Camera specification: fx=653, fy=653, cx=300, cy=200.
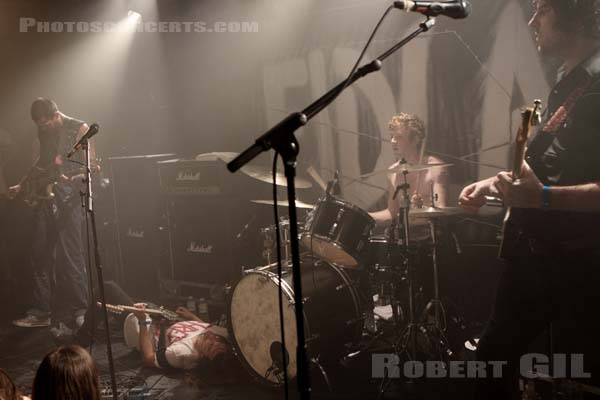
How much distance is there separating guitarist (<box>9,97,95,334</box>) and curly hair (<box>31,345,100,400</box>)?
3.74 m

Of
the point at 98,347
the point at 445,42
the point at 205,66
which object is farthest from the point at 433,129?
the point at 98,347

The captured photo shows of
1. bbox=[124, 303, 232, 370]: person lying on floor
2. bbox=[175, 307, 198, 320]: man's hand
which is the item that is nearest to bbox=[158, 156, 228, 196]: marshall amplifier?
bbox=[175, 307, 198, 320]: man's hand

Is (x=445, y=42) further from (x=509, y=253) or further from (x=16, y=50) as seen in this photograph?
(x=16, y=50)

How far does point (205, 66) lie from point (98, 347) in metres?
2.95

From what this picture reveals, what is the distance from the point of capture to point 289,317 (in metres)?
4.46

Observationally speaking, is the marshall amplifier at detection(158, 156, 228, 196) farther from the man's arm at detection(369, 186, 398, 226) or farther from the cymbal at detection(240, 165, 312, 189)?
the man's arm at detection(369, 186, 398, 226)

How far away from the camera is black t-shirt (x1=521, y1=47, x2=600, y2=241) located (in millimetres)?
3057

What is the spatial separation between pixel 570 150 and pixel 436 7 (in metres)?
1.07

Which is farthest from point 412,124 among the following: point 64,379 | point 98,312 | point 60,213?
point 64,379

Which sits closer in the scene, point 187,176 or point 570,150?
point 570,150

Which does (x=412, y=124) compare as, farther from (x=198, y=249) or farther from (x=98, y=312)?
(x=98, y=312)

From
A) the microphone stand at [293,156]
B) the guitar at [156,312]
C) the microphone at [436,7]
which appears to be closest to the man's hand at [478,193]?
the microphone at [436,7]

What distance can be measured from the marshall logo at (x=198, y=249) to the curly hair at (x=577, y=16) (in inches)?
148

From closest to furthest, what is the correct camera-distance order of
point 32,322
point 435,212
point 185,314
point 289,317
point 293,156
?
point 293,156 → point 435,212 → point 289,317 → point 185,314 → point 32,322
